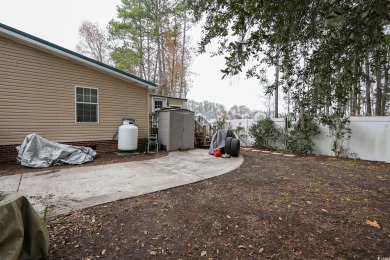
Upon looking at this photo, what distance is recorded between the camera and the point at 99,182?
4.09 metres

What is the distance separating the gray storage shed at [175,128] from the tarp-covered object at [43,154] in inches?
124

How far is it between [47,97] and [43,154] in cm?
201

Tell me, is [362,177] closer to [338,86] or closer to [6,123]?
[338,86]

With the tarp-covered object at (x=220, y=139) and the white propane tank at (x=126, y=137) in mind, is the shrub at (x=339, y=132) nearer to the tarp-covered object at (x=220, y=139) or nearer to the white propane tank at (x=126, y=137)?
the tarp-covered object at (x=220, y=139)

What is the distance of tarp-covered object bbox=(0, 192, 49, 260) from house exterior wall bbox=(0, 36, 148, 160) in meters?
5.76

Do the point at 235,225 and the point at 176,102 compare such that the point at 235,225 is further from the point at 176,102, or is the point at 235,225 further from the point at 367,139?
the point at 176,102

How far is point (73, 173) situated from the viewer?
4.79 metres

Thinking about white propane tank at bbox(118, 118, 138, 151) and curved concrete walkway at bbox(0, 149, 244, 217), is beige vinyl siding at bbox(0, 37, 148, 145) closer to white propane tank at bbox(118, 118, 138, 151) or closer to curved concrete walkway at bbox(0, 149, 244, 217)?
white propane tank at bbox(118, 118, 138, 151)

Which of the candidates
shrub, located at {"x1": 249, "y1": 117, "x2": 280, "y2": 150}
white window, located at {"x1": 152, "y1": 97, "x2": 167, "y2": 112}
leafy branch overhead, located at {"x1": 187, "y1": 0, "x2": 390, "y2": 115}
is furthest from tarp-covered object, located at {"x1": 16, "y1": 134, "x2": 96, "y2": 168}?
shrub, located at {"x1": 249, "y1": 117, "x2": 280, "y2": 150}

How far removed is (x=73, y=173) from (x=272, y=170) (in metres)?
5.08

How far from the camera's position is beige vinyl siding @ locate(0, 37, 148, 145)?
5902 millimetres

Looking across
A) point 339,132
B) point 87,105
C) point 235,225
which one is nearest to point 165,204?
point 235,225

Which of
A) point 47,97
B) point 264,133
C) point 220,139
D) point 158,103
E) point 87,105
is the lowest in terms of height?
point 220,139

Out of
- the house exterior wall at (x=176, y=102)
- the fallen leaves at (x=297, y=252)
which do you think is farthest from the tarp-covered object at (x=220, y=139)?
the fallen leaves at (x=297, y=252)
